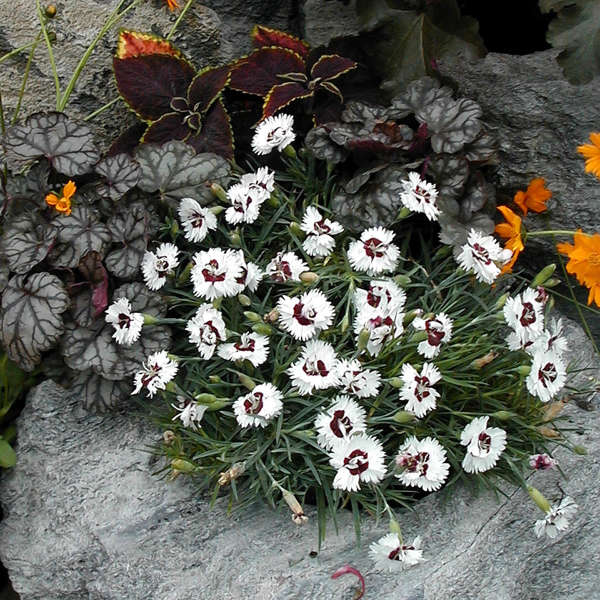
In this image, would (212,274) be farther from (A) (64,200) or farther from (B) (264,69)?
(B) (264,69)

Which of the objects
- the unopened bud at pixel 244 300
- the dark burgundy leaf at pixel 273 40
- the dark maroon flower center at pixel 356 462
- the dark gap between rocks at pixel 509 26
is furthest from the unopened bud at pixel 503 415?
the dark gap between rocks at pixel 509 26

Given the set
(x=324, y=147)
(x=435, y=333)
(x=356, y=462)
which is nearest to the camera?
(x=356, y=462)

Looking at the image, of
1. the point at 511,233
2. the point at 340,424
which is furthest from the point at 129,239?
the point at 511,233

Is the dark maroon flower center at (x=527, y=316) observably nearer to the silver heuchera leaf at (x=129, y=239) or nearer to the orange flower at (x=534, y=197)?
the orange flower at (x=534, y=197)

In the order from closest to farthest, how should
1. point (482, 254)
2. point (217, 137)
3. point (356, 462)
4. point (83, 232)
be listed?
point (356, 462), point (482, 254), point (83, 232), point (217, 137)

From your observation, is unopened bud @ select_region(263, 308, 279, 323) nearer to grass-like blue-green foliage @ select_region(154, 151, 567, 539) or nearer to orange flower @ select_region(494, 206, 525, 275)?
grass-like blue-green foliage @ select_region(154, 151, 567, 539)

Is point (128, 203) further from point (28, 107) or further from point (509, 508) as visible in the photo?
point (509, 508)

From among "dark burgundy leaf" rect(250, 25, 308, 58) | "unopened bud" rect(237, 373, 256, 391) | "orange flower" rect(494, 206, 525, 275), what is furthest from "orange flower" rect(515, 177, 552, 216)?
"unopened bud" rect(237, 373, 256, 391)
